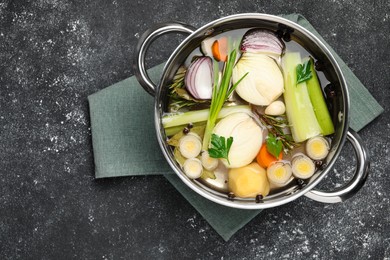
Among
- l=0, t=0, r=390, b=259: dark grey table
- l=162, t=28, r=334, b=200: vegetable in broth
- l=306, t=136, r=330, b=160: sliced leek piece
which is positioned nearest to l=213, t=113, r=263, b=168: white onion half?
l=162, t=28, r=334, b=200: vegetable in broth

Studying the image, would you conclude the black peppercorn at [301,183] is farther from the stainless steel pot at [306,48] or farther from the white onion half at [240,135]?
the white onion half at [240,135]

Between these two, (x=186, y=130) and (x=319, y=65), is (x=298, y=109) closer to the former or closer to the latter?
(x=319, y=65)

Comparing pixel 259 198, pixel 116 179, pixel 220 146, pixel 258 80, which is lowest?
pixel 116 179

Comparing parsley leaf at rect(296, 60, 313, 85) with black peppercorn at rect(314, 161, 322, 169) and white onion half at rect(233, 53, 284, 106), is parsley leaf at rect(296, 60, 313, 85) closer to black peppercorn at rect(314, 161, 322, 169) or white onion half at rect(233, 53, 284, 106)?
white onion half at rect(233, 53, 284, 106)

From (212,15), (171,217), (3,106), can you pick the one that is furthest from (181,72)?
(3,106)

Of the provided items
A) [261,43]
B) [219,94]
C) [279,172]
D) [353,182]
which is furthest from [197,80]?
[353,182]

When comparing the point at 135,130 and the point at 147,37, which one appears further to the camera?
the point at 135,130

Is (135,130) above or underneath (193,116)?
underneath
